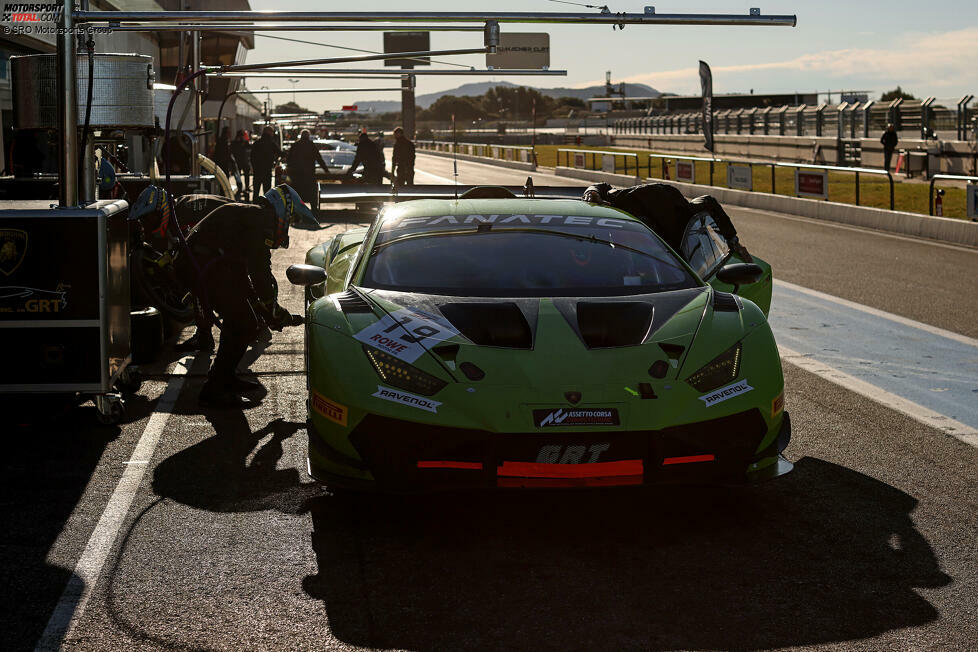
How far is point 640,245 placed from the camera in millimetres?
6684

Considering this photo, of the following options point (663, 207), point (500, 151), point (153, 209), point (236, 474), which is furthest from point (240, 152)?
point (236, 474)

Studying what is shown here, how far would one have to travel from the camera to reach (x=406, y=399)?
5059 mm

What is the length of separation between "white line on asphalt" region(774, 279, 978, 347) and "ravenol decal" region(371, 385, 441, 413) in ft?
21.7

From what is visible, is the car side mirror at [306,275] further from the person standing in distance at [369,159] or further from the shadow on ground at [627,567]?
the person standing in distance at [369,159]

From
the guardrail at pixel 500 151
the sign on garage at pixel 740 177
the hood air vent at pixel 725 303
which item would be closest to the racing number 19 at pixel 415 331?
the hood air vent at pixel 725 303

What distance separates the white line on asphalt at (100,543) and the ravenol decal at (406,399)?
125 centimetres

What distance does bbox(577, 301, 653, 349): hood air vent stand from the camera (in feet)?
17.8

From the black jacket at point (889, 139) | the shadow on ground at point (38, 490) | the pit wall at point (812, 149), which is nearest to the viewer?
the shadow on ground at point (38, 490)

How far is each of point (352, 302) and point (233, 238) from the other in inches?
88.0

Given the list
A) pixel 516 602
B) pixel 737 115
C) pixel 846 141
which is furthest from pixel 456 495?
pixel 737 115

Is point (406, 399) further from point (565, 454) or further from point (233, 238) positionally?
point (233, 238)

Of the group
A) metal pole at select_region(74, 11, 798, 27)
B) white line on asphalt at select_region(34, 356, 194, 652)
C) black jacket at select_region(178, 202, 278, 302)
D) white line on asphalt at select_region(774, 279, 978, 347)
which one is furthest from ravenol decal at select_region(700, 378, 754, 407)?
metal pole at select_region(74, 11, 798, 27)

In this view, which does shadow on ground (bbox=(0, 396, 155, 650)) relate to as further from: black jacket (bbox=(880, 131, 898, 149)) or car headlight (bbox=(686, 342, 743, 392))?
black jacket (bbox=(880, 131, 898, 149))

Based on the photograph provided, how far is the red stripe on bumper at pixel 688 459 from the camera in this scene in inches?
198
